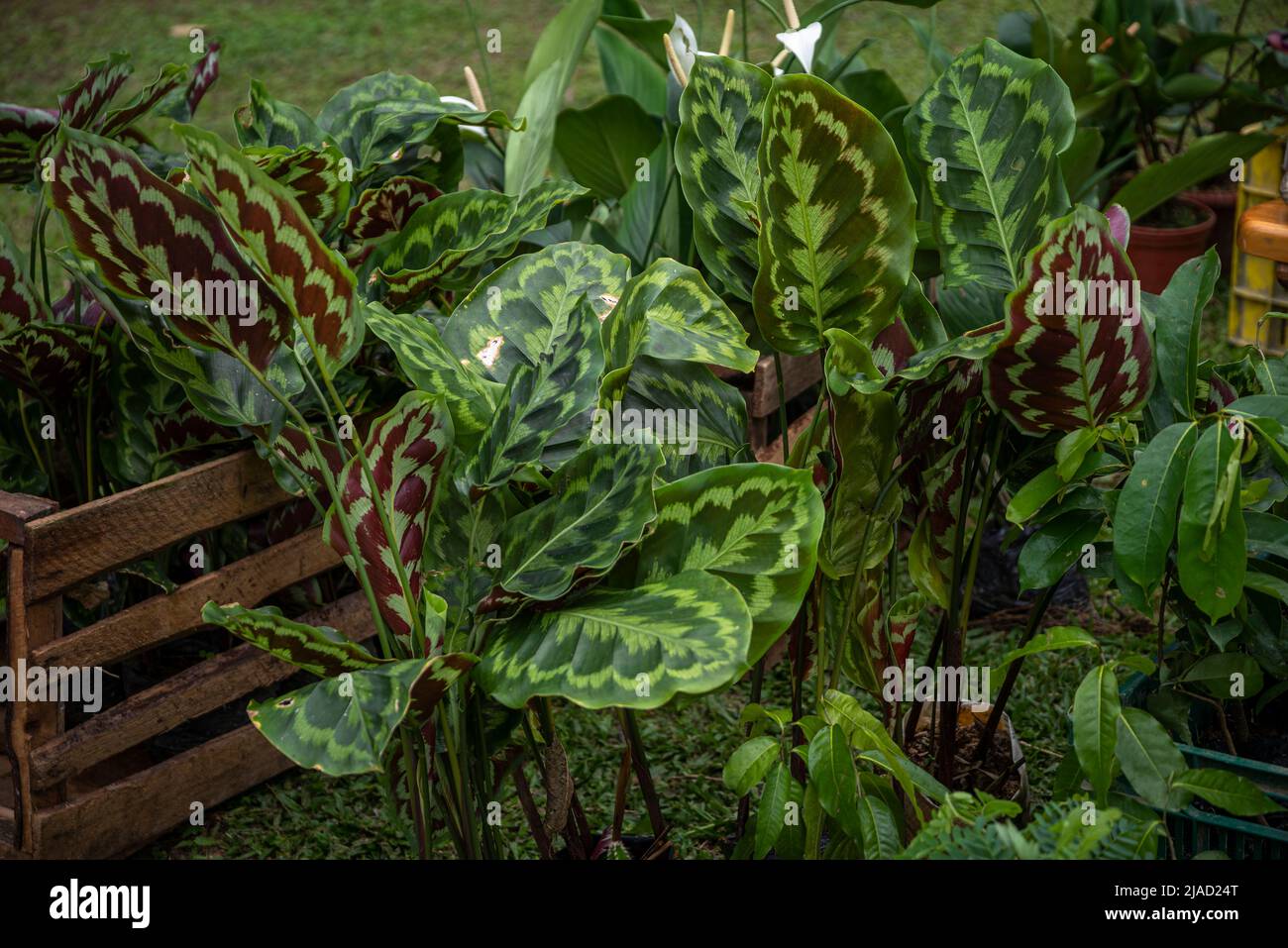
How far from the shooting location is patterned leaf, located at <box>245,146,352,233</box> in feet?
4.66

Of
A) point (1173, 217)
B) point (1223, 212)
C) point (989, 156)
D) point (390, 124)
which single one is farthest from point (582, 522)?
point (1223, 212)

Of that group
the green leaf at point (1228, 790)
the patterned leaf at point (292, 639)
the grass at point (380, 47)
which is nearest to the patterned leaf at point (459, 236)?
the patterned leaf at point (292, 639)

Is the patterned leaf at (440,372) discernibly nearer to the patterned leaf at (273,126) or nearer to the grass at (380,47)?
the patterned leaf at (273,126)

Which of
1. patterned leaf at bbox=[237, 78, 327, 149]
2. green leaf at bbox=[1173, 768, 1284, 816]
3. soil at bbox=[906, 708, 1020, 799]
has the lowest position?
soil at bbox=[906, 708, 1020, 799]

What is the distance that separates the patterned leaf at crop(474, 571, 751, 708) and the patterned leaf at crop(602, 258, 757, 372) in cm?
22

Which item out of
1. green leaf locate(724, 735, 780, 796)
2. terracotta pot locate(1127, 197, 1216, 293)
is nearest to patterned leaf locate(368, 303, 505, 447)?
green leaf locate(724, 735, 780, 796)

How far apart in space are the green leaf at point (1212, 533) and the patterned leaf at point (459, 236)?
0.77 meters

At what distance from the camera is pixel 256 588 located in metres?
1.70

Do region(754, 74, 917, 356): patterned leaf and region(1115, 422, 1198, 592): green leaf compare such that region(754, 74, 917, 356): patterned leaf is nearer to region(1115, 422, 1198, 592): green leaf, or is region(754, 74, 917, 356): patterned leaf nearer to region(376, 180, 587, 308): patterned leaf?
region(1115, 422, 1198, 592): green leaf

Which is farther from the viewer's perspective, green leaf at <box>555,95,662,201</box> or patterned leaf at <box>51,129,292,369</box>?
green leaf at <box>555,95,662,201</box>

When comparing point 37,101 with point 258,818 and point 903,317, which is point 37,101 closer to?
point 258,818

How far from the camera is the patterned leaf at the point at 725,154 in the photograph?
1327 mm

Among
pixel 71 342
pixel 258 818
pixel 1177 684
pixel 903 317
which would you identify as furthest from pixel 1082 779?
pixel 71 342

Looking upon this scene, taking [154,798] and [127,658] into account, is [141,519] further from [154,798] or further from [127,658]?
[154,798]
